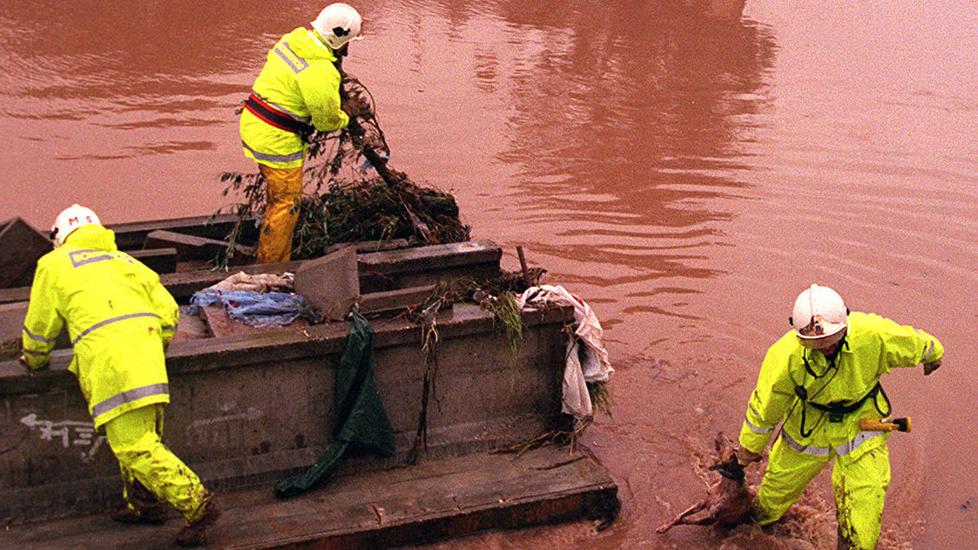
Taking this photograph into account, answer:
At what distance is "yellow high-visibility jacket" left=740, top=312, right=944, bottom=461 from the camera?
580 cm

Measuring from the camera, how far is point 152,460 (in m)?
5.50

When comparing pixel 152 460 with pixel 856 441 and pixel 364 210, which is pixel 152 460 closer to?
pixel 364 210

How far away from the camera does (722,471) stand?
6.48 m

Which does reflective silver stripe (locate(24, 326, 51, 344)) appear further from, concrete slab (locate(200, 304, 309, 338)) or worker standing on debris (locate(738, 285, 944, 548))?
worker standing on debris (locate(738, 285, 944, 548))

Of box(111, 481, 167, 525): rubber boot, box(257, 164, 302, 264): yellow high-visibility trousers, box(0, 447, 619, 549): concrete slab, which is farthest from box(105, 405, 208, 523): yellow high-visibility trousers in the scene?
box(257, 164, 302, 264): yellow high-visibility trousers

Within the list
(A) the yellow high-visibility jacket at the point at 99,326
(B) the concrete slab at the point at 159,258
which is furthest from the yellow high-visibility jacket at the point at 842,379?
(B) the concrete slab at the point at 159,258

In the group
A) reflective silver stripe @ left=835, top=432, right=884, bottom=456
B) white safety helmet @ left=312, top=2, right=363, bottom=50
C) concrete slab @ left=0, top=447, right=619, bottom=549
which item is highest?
white safety helmet @ left=312, top=2, right=363, bottom=50

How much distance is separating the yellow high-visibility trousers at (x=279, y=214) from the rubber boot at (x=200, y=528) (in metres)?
2.63

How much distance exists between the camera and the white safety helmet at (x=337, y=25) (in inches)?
302

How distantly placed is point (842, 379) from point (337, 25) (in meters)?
4.32

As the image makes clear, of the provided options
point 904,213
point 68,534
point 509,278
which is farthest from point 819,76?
point 68,534

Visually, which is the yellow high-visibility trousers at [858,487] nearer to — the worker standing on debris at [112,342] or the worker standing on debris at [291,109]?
the worker standing on debris at [112,342]

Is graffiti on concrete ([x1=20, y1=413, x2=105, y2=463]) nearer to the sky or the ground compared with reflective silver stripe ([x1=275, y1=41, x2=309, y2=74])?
nearer to the ground

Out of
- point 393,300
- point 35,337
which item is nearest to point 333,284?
point 393,300
